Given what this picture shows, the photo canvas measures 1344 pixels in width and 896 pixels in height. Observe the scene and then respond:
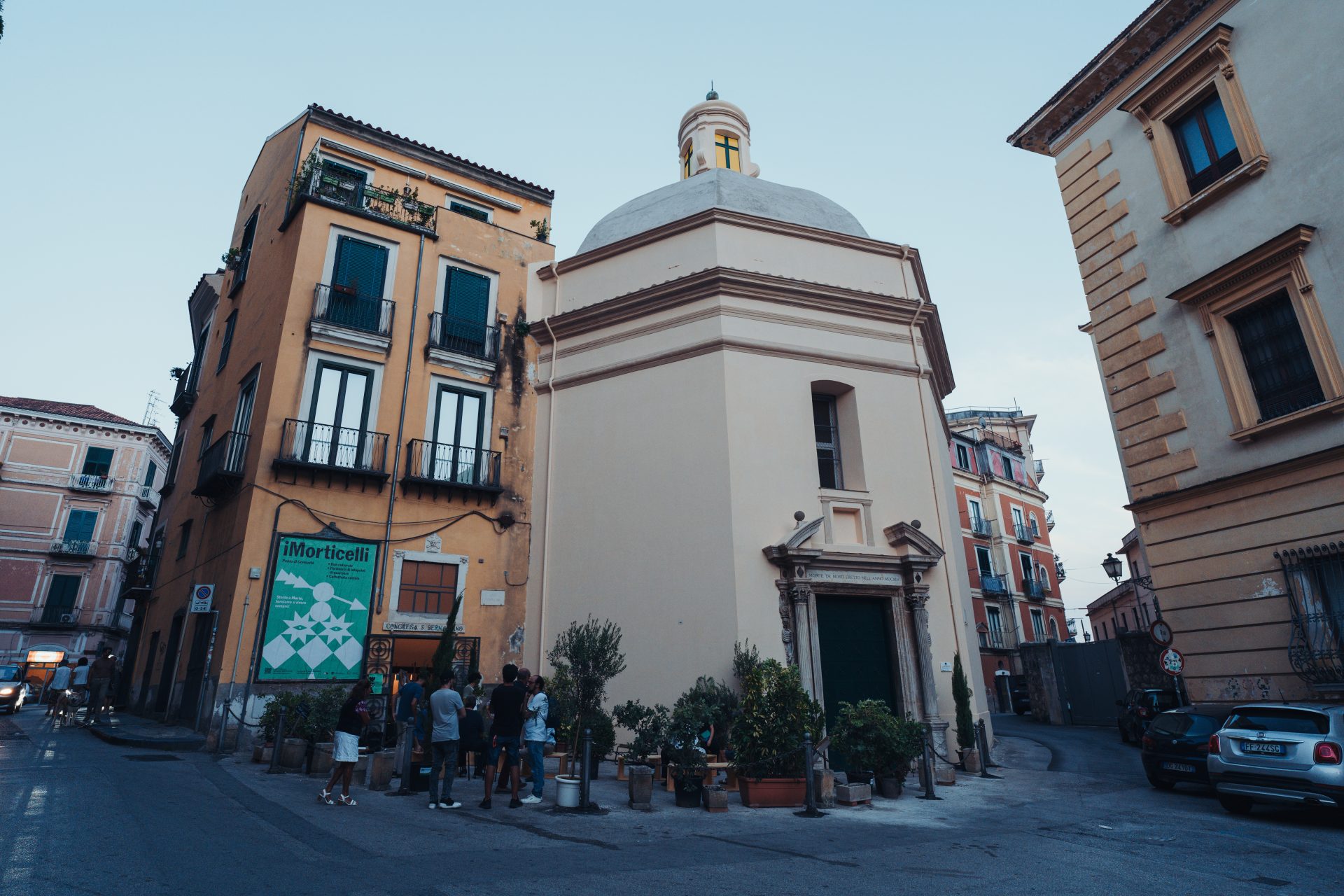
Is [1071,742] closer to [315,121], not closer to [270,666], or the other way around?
[270,666]

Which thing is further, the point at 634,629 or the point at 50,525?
the point at 50,525

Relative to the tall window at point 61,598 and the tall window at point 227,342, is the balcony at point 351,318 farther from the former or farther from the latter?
the tall window at point 61,598

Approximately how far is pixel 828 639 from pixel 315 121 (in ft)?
54.3

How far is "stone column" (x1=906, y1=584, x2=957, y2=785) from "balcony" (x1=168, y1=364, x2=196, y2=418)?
1920 cm

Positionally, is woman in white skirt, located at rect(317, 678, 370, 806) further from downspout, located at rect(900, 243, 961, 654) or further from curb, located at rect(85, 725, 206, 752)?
downspout, located at rect(900, 243, 961, 654)

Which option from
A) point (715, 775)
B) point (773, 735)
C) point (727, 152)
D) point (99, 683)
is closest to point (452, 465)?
point (715, 775)

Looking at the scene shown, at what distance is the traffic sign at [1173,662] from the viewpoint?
1144 centimetres

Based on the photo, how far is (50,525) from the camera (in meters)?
34.9

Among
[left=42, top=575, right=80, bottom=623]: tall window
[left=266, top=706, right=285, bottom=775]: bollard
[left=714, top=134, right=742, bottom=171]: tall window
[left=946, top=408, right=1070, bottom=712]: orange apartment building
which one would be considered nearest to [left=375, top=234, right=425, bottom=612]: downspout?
[left=266, top=706, right=285, bottom=775]: bollard

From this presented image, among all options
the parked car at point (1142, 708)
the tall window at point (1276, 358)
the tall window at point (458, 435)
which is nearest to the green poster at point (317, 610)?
the tall window at point (458, 435)

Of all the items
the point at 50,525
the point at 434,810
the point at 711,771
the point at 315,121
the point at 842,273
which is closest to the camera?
the point at 434,810

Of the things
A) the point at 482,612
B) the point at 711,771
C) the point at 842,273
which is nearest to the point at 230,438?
the point at 482,612

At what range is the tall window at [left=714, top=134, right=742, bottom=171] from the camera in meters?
23.0

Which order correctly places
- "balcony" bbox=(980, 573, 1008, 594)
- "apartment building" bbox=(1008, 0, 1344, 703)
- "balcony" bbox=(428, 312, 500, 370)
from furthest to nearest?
"balcony" bbox=(980, 573, 1008, 594) → "balcony" bbox=(428, 312, 500, 370) → "apartment building" bbox=(1008, 0, 1344, 703)
